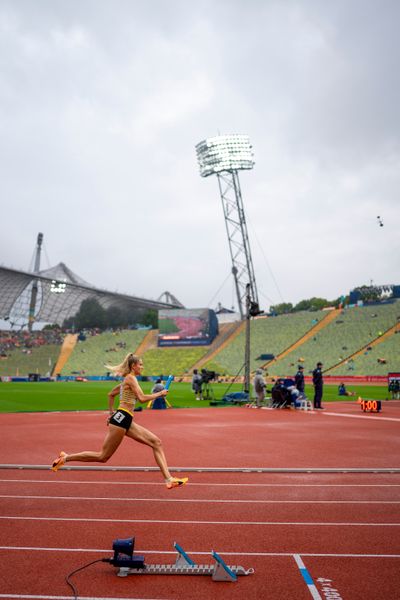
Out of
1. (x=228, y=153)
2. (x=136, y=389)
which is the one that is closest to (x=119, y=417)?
(x=136, y=389)

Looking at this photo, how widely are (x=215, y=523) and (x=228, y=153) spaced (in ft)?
228

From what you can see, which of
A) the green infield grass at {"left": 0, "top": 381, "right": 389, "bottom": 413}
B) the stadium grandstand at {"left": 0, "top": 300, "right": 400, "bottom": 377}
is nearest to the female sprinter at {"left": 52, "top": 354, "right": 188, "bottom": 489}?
the green infield grass at {"left": 0, "top": 381, "right": 389, "bottom": 413}

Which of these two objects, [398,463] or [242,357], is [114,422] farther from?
[242,357]

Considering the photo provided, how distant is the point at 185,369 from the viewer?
75.1m

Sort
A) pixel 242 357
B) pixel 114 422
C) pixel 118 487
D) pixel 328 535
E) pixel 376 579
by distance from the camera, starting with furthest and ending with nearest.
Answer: pixel 242 357 → pixel 118 487 → pixel 114 422 → pixel 328 535 → pixel 376 579

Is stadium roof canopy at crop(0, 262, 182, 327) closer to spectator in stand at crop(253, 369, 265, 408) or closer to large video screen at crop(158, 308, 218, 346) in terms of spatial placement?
large video screen at crop(158, 308, 218, 346)

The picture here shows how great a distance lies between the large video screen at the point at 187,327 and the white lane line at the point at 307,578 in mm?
78337

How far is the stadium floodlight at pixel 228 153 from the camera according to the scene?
7125cm

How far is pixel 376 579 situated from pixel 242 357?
6720 cm

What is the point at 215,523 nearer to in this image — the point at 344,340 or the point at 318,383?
the point at 318,383

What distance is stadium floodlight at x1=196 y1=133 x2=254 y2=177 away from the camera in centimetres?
7125

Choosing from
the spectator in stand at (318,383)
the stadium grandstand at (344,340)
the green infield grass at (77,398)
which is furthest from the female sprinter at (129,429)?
the stadium grandstand at (344,340)

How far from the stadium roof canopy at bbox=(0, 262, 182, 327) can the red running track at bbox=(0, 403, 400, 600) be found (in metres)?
97.2

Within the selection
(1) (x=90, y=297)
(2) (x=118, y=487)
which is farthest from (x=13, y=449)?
(1) (x=90, y=297)
